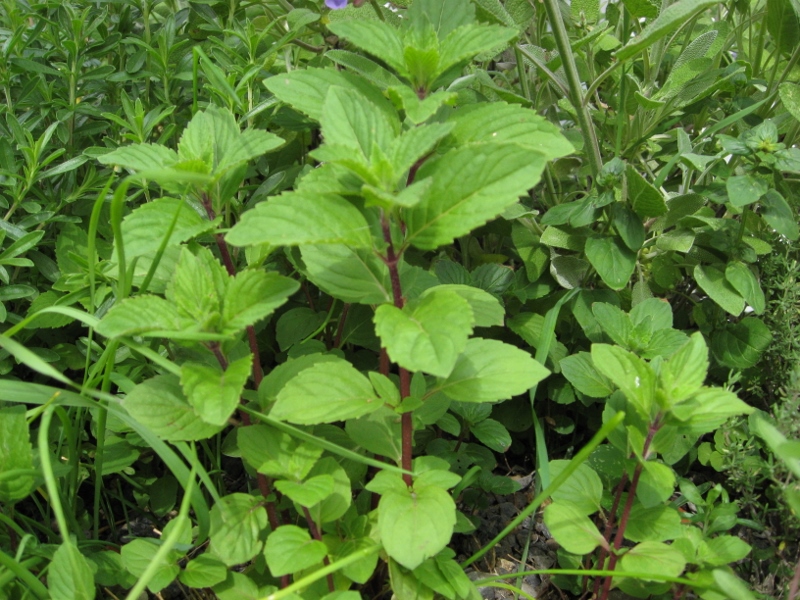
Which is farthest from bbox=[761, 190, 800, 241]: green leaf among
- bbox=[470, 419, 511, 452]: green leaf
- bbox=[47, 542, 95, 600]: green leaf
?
bbox=[47, 542, 95, 600]: green leaf

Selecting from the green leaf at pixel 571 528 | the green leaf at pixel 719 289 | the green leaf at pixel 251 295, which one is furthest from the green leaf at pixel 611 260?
the green leaf at pixel 251 295

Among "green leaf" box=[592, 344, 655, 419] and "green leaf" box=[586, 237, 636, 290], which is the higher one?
"green leaf" box=[586, 237, 636, 290]

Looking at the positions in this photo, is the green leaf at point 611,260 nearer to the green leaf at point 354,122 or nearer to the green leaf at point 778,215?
the green leaf at point 778,215

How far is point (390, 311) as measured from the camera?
105 centimetres

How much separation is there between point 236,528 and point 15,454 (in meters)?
0.41

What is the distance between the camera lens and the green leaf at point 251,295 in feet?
3.55

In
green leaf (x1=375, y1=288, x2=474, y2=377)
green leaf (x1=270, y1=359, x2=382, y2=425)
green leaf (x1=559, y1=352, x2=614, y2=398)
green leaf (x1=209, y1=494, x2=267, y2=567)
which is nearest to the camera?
green leaf (x1=375, y1=288, x2=474, y2=377)

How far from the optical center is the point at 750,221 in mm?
1754

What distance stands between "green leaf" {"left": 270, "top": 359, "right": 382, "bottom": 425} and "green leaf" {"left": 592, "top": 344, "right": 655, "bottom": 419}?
1.37 feet

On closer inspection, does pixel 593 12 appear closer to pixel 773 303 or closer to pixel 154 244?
pixel 773 303

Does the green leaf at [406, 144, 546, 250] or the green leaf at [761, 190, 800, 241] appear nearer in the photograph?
the green leaf at [406, 144, 546, 250]

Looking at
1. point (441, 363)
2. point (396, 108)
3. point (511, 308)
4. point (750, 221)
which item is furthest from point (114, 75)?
point (750, 221)

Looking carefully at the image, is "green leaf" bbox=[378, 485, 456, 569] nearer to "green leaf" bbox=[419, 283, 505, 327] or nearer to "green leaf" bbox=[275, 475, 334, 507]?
"green leaf" bbox=[275, 475, 334, 507]

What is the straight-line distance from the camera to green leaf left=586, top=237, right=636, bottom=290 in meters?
1.55
